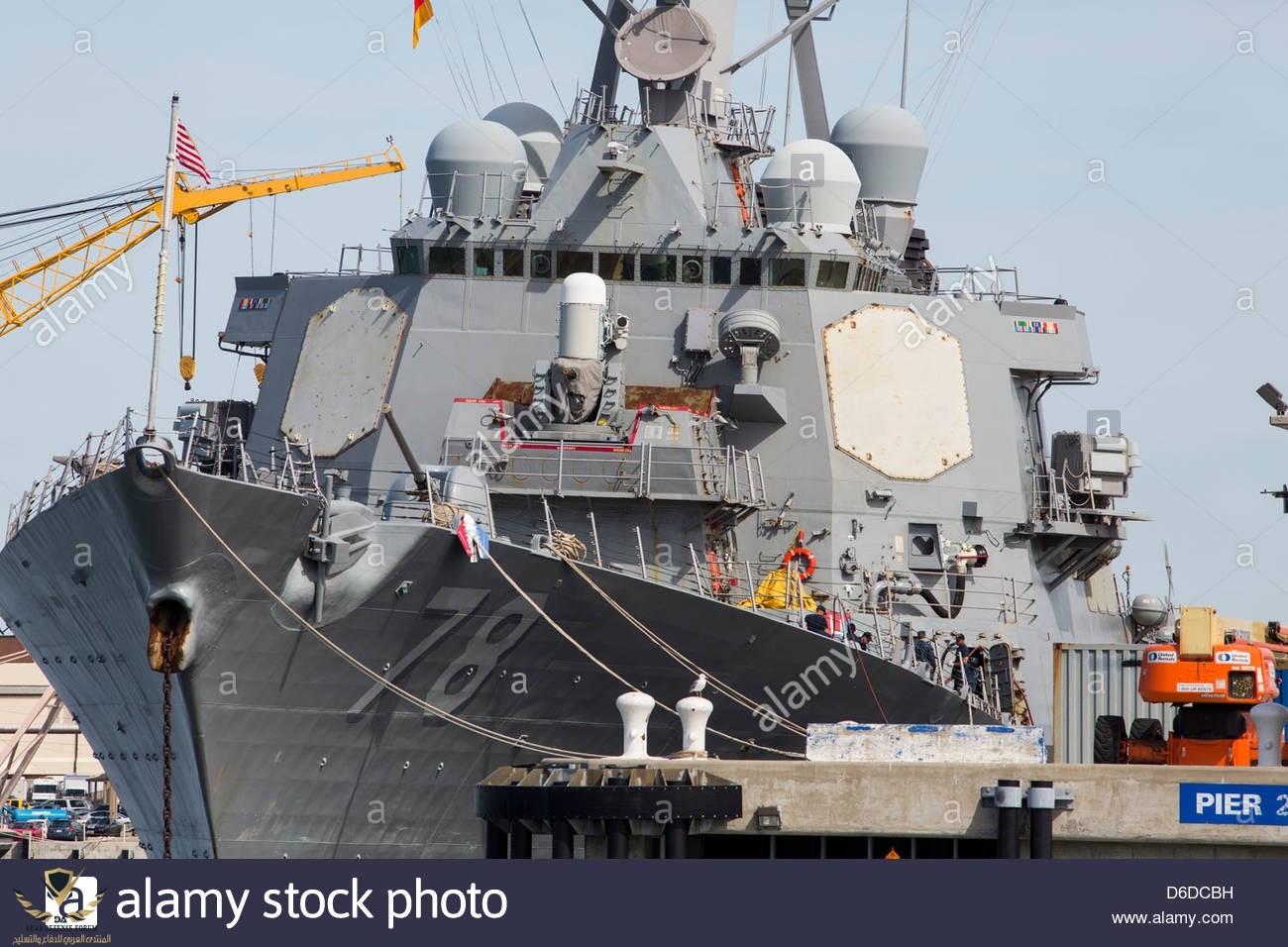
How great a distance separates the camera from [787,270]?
22234mm

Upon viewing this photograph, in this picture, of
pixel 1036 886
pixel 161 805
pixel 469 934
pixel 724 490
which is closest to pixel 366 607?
pixel 161 805

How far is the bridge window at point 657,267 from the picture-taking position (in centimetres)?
2228

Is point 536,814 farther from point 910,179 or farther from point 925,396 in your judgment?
point 910,179

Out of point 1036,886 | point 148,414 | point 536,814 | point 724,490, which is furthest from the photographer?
point 724,490

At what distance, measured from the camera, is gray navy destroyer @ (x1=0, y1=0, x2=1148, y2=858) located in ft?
52.2

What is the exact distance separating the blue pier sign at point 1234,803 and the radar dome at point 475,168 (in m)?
14.2

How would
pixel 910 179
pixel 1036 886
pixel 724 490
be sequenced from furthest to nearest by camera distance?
1. pixel 910 179
2. pixel 724 490
3. pixel 1036 886

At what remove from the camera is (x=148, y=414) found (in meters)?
15.0

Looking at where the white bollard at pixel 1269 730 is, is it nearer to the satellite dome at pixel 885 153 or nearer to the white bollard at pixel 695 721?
the white bollard at pixel 695 721

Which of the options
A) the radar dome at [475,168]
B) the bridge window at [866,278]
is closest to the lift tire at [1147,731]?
the bridge window at [866,278]

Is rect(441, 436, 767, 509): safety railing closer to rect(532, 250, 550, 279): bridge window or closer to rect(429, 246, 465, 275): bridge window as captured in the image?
rect(532, 250, 550, 279): bridge window

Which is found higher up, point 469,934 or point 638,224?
point 638,224

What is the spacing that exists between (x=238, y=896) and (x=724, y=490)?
32.4 feet

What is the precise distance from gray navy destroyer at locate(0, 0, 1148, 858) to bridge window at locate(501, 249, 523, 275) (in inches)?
2.3
